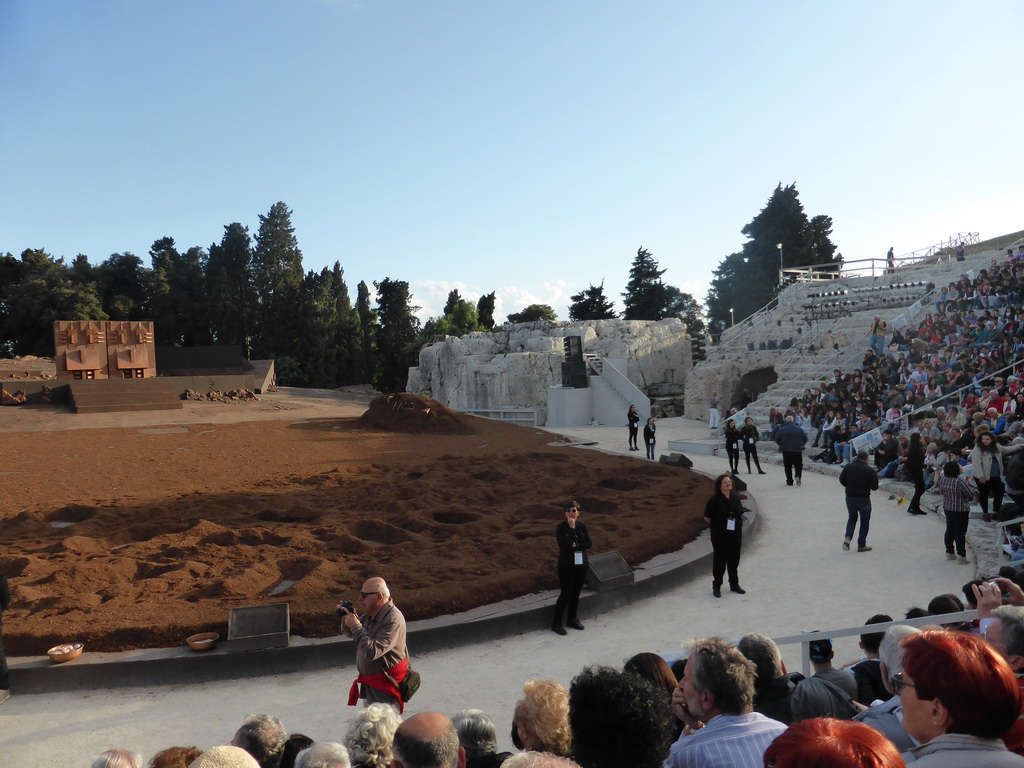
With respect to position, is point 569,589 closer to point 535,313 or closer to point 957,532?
point 957,532

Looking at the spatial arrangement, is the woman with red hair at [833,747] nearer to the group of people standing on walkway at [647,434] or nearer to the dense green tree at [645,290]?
the group of people standing on walkway at [647,434]

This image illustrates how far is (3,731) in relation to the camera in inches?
216

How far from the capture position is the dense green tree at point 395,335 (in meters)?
59.9

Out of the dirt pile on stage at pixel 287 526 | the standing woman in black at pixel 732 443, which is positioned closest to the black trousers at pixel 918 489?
the dirt pile on stage at pixel 287 526

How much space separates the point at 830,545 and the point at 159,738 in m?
9.01

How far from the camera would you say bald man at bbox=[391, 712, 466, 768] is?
9.13 ft

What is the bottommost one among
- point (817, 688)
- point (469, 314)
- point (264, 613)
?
point (264, 613)

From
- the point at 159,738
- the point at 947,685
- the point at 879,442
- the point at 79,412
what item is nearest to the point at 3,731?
the point at 159,738

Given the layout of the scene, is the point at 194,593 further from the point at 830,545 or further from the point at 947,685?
the point at 830,545

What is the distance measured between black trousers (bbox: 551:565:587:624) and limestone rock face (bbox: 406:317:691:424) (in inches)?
1006

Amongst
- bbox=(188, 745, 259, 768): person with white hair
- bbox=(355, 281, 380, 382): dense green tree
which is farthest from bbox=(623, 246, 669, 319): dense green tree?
bbox=(188, 745, 259, 768): person with white hair

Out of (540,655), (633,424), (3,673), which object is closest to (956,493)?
(540,655)

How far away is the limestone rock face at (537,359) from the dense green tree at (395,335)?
1827 centimetres

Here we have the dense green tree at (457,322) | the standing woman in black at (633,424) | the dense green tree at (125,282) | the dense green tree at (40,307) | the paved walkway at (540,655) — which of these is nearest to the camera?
the paved walkway at (540,655)
